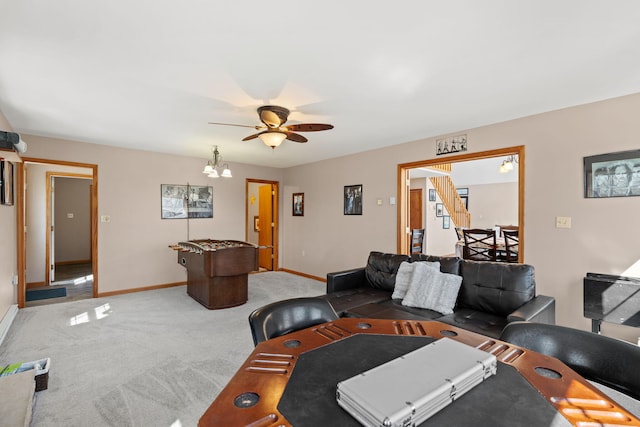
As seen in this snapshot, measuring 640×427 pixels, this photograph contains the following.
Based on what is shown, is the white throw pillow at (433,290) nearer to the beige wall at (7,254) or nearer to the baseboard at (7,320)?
the baseboard at (7,320)

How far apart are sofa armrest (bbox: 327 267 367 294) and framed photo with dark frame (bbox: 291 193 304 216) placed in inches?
123

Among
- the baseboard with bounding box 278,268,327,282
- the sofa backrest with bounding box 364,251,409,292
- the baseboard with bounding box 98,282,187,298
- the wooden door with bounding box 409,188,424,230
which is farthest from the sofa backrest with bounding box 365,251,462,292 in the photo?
the wooden door with bounding box 409,188,424,230

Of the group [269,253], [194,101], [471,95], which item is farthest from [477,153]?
[269,253]

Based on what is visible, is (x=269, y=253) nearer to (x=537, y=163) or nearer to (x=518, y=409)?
(x=537, y=163)

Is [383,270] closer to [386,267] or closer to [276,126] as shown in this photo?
[386,267]

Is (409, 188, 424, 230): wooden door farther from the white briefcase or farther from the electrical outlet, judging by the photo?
the white briefcase

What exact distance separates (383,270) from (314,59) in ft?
7.81

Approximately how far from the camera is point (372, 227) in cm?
511

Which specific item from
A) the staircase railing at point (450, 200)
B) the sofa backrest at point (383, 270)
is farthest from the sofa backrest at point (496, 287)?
the staircase railing at point (450, 200)

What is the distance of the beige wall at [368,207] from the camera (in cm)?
290

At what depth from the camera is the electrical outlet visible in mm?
3113

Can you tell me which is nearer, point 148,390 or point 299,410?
point 299,410

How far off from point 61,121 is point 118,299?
2.65 meters

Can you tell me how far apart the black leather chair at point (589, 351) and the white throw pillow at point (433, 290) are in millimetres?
1439
